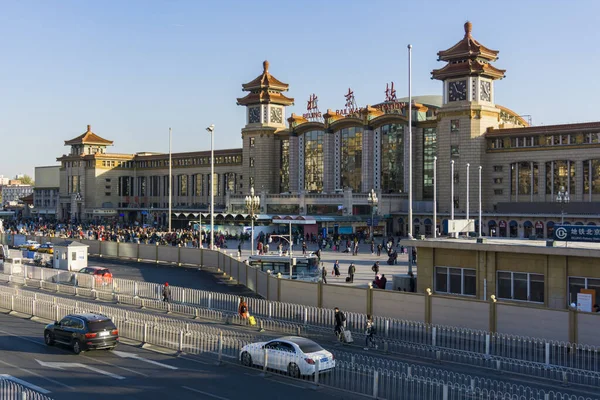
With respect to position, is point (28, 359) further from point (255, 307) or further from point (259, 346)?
point (255, 307)

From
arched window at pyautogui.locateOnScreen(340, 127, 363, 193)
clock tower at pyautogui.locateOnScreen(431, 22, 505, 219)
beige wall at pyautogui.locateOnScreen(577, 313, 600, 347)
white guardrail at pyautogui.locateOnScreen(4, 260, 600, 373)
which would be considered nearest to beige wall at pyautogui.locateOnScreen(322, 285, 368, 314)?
white guardrail at pyautogui.locateOnScreen(4, 260, 600, 373)

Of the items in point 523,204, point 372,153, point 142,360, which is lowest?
point 142,360

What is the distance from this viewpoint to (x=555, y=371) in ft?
67.9

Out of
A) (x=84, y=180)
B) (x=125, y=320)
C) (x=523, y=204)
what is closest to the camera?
(x=125, y=320)

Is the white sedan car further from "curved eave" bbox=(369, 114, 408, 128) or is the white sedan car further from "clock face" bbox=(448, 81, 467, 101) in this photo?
"curved eave" bbox=(369, 114, 408, 128)

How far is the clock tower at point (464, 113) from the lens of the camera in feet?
278

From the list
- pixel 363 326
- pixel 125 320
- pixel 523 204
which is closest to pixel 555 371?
pixel 363 326

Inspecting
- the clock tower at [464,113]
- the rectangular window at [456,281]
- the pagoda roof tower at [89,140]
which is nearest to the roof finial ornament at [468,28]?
the clock tower at [464,113]

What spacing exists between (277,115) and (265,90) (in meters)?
4.87

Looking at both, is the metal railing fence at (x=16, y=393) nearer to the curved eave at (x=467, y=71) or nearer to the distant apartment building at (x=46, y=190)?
the curved eave at (x=467, y=71)

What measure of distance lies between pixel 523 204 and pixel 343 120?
3295 centimetres

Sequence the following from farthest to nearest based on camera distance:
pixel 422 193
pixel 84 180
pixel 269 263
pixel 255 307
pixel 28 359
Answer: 1. pixel 84 180
2. pixel 422 193
3. pixel 269 263
4. pixel 255 307
5. pixel 28 359

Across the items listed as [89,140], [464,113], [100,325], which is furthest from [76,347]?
[89,140]

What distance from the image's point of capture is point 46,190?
15988 centimetres
